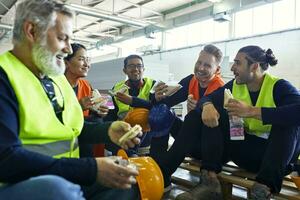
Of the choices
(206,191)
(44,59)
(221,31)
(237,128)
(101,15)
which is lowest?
(206,191)

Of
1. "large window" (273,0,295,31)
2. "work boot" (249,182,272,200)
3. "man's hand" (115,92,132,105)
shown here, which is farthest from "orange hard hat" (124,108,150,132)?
"large window" (273,0,295,31)

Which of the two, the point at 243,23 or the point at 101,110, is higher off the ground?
the point at 243,23

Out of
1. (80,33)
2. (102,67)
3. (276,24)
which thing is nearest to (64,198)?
(102,67)

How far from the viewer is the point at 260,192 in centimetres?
157

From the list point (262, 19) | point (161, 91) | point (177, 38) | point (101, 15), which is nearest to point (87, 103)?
point (161, 91)

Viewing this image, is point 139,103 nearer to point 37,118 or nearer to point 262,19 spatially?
point 37,118

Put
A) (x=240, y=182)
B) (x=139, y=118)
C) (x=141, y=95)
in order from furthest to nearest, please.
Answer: (x=141, y=95) < (x=139, y=118) < (x=240, y=182)

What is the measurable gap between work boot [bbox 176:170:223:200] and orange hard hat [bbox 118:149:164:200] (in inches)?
8.7

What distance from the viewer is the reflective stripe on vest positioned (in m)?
1.06

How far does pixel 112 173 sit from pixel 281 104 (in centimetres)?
127

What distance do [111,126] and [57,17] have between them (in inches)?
20.2

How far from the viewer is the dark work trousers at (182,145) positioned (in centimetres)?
185

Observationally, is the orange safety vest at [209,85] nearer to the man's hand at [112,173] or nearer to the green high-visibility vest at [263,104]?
the green high-visibility vest at [263,104]

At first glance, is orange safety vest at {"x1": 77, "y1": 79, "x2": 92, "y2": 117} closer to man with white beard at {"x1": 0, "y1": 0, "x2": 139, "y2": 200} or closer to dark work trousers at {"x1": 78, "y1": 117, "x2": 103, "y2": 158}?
dark work trousers at {"x1": 78, "y1": 117, "x2": 103, "y2": 158}
